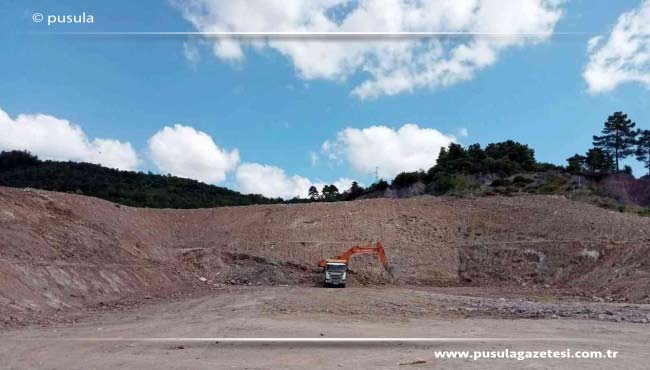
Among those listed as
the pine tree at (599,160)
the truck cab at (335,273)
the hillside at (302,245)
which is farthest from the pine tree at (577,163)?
the truck cab at (335,273)

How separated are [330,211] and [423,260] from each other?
10.2 m

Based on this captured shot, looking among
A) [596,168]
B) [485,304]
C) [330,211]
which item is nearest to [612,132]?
[596,168]

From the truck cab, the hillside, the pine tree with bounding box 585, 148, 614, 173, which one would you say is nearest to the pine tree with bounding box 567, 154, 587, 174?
the pine tree with bounding box 585, 148, 614, 173

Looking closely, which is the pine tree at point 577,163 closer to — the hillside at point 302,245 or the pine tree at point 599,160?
the pine tree at point 599,160

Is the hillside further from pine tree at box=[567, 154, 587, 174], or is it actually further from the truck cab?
pine tree at box=[567, 154, 587, 174]

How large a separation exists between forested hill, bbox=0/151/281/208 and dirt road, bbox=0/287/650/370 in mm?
45023

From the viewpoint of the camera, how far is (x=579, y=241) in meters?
35.8

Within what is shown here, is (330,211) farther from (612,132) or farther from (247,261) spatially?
(612,132)

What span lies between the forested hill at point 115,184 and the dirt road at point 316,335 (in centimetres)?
4502

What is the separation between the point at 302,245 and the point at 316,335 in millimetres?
26073

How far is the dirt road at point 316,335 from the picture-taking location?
10.0 meters

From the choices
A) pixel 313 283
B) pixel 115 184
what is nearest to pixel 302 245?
pixel 313 283

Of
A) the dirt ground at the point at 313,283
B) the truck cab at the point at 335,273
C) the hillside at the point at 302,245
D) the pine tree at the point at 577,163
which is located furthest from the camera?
the pine tree at the point at 577,163

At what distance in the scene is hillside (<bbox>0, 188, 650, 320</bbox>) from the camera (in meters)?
24.2
